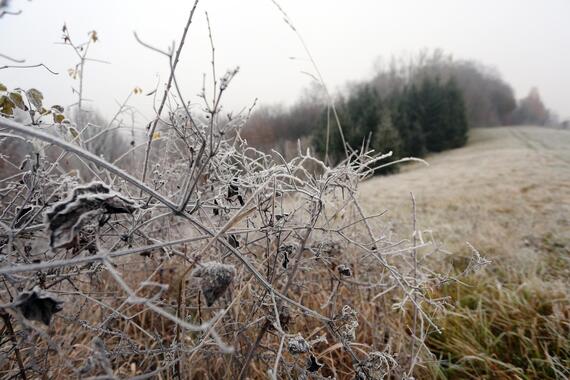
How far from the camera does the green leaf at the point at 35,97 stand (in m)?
0.98

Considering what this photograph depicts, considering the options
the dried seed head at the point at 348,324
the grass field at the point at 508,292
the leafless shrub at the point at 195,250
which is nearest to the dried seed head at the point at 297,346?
the leafless shrub at the point at 195,250

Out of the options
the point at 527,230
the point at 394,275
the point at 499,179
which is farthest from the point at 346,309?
the point at 499,179

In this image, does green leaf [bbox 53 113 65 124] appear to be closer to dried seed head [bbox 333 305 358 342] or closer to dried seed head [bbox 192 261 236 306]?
dried seed head [bbox 192 261 236 306]

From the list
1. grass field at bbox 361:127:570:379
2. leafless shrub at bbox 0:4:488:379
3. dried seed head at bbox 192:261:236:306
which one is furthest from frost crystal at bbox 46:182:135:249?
grass field at bbox 361:127:570:379

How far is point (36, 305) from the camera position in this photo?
0.66 m

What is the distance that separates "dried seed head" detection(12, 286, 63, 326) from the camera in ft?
2.14

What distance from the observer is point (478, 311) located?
231 cm

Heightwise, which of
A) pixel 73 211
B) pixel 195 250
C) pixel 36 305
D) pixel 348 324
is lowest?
pixel 348 324

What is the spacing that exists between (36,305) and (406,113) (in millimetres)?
30617

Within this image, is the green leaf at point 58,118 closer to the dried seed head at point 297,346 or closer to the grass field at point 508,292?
the dried seed head at point 297,346

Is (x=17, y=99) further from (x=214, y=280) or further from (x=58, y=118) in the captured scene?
(x=214, y=280)

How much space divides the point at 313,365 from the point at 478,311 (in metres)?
1.90

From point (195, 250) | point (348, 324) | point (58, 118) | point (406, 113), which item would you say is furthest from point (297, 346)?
point (406, 113)

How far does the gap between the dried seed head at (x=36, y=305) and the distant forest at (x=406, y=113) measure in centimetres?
Result: 247
